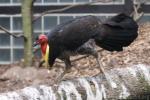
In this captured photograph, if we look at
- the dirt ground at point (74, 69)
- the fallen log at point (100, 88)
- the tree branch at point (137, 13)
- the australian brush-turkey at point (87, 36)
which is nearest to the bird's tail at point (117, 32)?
the australian brush-turkey at point (87, 36)

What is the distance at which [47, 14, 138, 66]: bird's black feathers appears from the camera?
424 cm

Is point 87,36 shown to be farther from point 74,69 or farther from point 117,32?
point 74,69

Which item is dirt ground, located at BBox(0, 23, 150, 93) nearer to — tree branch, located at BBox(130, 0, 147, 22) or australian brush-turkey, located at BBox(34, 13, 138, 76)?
tree branch, located at BBox(130, 0, 147, 22)

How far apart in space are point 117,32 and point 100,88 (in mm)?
462

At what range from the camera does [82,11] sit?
7.97 m

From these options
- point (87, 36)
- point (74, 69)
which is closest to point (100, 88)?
point (87, 36)

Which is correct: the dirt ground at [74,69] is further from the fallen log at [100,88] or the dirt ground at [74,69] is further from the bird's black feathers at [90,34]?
the bird's black feathers at [90,34]

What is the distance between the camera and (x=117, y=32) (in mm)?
4348

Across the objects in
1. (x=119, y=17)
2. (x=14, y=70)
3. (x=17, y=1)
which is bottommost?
(x=14, y=70)

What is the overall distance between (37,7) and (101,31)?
3.75 meters

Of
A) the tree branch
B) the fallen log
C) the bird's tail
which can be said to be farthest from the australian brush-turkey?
the tree branch

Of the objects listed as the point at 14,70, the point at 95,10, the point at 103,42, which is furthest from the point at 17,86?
the point at 95,10

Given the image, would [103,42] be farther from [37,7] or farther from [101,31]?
[37,7]

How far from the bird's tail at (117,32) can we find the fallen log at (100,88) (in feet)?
0.84
